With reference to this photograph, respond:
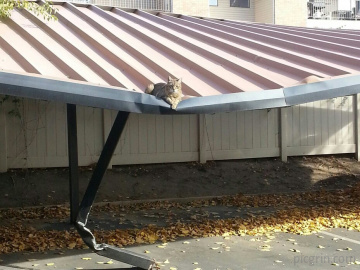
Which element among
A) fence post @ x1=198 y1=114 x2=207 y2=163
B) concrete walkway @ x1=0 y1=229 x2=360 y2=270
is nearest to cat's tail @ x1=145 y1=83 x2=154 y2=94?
concrete walkway @ x1=0 y1=229 x2=360 y2=270

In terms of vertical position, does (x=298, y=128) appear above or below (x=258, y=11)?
below

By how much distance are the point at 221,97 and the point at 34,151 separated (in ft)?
26.0

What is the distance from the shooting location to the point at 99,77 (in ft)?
28.6

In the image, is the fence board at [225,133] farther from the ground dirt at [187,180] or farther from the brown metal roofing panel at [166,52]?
the brown metal roofing panel at [166,52]

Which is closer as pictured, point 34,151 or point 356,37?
point 356,37

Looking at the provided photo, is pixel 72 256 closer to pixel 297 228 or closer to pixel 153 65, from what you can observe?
pixel 153 65

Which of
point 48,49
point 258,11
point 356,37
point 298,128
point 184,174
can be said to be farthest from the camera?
point 258,11

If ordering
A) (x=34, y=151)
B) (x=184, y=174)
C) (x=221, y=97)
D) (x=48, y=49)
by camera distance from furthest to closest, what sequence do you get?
(x=184, y=174) → (x=34, y=151) → (x=48, y=49) → (x=221, y=97)

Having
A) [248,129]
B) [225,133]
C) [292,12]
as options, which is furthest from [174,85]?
[292,12]

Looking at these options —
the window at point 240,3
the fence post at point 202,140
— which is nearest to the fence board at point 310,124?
the fence post at point 202,140

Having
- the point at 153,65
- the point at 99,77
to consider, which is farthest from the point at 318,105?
the point at 99,77

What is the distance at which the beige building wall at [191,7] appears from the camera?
1011 inches

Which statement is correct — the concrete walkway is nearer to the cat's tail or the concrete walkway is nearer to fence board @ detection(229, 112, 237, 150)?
the cat's tail

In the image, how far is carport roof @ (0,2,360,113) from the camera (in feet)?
25.4
